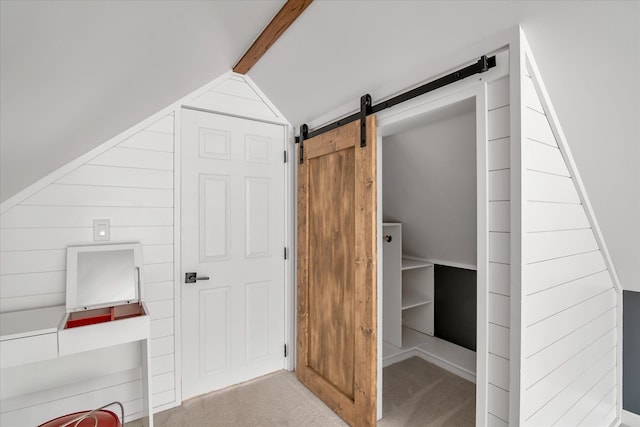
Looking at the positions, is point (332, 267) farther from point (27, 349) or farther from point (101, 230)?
point (27, 349)

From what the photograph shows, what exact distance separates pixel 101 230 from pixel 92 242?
0.30 ft

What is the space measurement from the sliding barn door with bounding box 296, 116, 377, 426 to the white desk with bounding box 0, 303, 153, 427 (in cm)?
119

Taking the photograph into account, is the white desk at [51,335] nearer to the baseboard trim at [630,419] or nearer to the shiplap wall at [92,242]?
the shiplap wall at [92,242]

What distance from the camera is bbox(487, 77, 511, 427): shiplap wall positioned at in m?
1.37

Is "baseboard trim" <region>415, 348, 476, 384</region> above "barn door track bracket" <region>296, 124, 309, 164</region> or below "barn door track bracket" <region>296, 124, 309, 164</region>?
below

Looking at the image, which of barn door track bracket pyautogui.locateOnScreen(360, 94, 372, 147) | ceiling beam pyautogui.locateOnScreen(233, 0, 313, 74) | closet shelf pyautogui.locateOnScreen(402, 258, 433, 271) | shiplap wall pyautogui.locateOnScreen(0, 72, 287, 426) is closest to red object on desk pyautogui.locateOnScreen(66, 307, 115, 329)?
shiplap wall pyautogui.locateOnScreen(0, 72, 287, 426)

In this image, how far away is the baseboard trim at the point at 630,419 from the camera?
7.32 feet

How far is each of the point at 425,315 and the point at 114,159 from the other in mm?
3203

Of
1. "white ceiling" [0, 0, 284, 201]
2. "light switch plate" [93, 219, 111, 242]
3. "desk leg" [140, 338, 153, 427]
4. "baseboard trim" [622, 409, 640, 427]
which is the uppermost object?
"white ceiling" [0, 0, 284, 201]

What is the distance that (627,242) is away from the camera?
1809 millimetres

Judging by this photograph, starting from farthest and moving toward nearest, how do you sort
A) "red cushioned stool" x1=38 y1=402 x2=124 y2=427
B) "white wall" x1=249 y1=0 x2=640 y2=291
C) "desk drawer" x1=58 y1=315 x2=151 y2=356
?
"desk drawer" x1=58 y1=315 x2=151 y2=356 < "red cushioned stool" x1=38 y1=402 x2=124 y2=427 < "white wall" x1=249 y1=0 x2=640 y2=291

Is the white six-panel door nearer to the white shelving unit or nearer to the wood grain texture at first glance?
the wood grain texture

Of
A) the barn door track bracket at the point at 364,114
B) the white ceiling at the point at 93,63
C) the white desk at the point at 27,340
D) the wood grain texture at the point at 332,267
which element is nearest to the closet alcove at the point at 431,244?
the barn door track bracket at the point at 364,114

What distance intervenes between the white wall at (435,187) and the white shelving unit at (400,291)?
224mm
